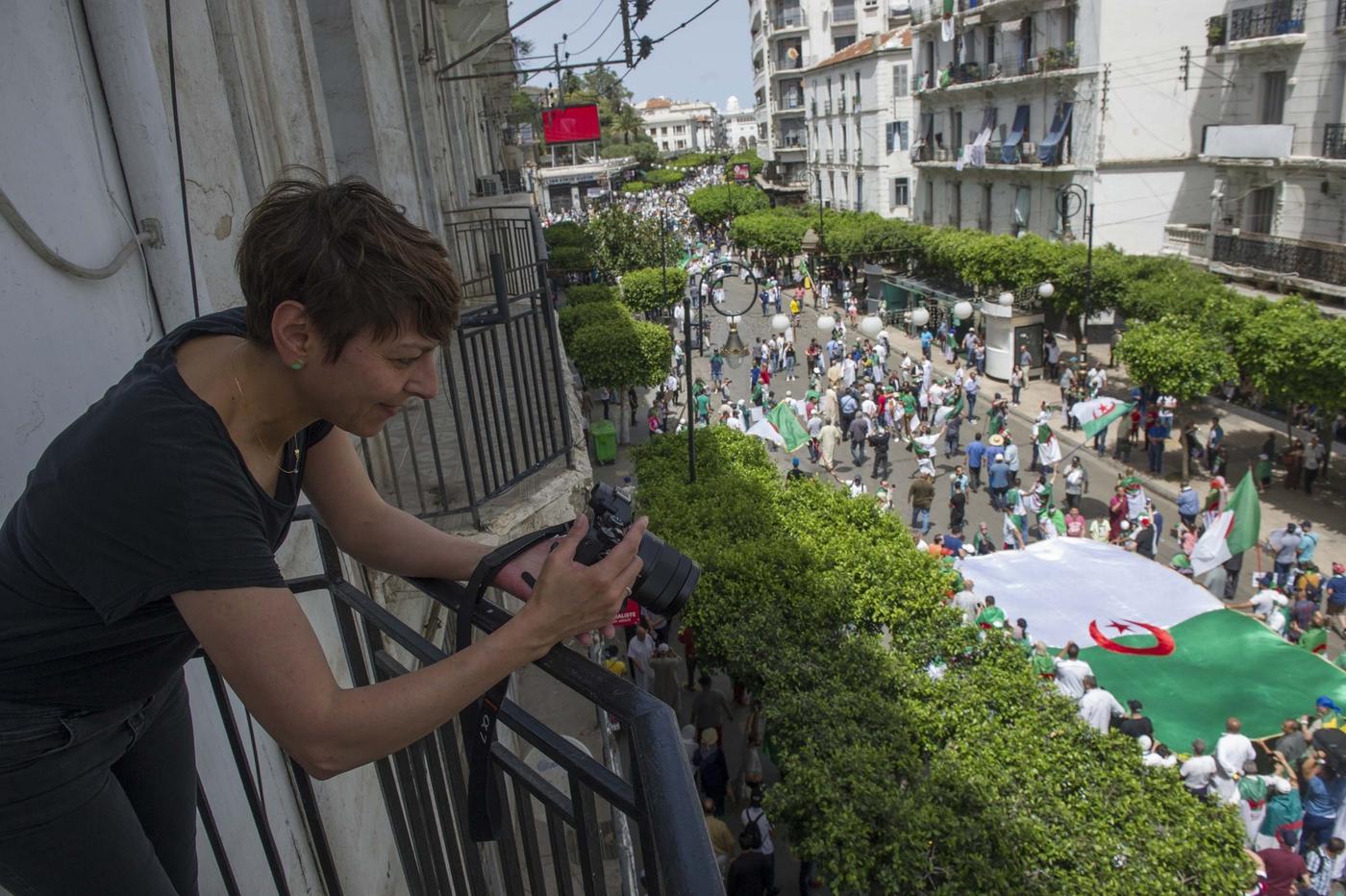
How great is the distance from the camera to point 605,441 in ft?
63.2

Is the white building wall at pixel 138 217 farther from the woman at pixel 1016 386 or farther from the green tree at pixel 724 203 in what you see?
the green tree at pixel 724 203

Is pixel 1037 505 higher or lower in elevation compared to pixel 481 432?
lower

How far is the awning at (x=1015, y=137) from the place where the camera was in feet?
106

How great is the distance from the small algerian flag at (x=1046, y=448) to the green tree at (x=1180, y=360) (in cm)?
275

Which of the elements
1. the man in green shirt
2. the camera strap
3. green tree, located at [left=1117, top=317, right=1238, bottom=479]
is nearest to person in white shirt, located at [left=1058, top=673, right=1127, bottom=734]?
the man in green shirt

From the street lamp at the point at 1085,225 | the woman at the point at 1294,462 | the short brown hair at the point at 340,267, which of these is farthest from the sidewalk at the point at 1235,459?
the short brown hair at the point at 340,267

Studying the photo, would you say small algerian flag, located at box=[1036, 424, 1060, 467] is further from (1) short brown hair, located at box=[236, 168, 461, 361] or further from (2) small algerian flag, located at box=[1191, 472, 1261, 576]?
(1) short brown hair, located at box=[236, 168, 461, 361]

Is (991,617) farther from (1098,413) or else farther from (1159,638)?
(1098,413)

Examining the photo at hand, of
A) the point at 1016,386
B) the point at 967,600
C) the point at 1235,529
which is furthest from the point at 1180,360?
the point at 967,600

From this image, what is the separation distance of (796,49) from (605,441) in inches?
1850

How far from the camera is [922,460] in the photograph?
16.1 m

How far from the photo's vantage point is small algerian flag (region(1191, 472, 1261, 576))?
12.5 metres

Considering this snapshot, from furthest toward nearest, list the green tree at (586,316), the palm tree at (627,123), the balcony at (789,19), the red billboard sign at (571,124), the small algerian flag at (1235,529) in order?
the palm tree at (627,123) → the balcony at (789,19) → the red billboard sign at (571,124) → the green tree at (586,316) → the small algerian flag at (1235,529)

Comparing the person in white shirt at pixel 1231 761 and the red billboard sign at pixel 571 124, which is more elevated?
the red billboard sign at pixel 571 124
